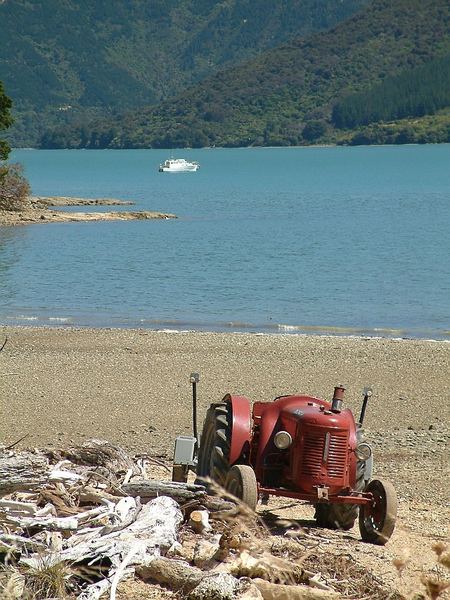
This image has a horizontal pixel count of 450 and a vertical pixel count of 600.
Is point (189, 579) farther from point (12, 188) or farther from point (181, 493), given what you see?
point (12, 188)

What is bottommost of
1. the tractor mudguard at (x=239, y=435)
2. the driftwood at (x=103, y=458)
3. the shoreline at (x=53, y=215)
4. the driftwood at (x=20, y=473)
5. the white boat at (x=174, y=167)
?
the shoreline at (x=53, y=215)

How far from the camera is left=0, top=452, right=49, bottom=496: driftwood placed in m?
7.89

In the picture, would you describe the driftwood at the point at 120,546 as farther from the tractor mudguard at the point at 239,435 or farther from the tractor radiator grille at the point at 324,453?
the tractor mudguard at the point at 239,435

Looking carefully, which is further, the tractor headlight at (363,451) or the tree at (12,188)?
the tree at (12,188)

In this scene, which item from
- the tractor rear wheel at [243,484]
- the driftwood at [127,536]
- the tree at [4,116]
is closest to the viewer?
the driftwood at [127,536]

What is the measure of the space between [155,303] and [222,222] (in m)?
34.5

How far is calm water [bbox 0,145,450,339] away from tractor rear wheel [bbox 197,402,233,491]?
1644cm

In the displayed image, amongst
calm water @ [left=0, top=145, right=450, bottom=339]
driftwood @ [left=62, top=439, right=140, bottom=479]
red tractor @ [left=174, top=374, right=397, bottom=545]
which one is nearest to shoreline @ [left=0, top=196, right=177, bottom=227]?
calm water @ [left=0, top=145, right=450, bottom=339]

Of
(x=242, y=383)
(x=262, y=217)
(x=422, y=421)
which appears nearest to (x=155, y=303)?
(x=242, y=383)

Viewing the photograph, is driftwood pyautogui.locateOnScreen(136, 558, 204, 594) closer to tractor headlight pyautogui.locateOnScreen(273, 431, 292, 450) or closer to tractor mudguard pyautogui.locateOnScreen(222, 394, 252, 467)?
tractor headlight pyautogui.locateOnScreen(273, 431, 292, 450)

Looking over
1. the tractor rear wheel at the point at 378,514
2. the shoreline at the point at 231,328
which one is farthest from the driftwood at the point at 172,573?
the shoreline at the point at 231,328

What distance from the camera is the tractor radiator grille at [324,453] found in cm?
832

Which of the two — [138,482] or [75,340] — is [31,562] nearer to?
[138,482]

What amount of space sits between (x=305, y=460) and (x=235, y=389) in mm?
8721
